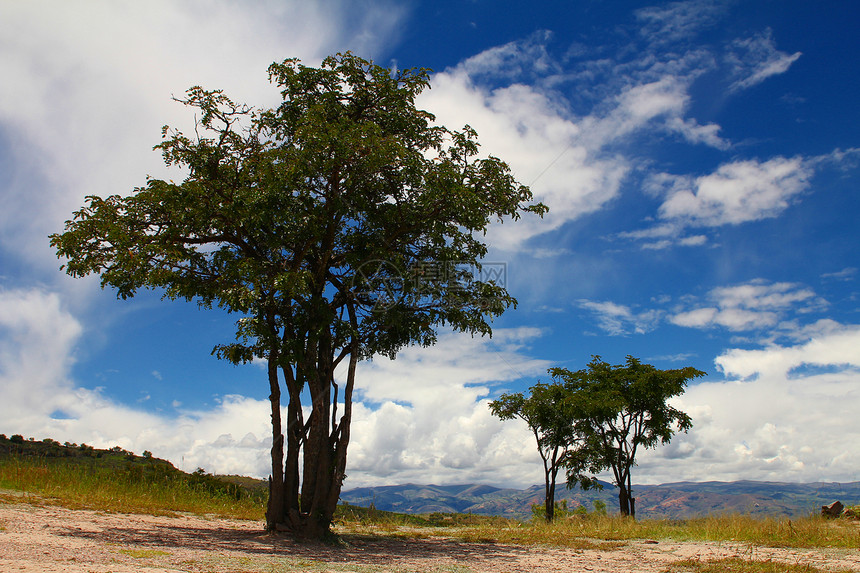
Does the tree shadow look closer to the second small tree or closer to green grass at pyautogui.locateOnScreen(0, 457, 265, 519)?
green grass at pyautogui.locateOnScreen(0, 457, 265, 519)

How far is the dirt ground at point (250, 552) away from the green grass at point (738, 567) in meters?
0.40

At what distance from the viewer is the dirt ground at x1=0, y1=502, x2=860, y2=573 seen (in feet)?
26.1

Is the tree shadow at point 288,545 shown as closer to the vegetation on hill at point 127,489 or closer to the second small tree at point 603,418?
the vegetation on hill at point 127,489

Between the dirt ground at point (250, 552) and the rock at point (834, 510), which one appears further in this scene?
the rock at point (834, 510)

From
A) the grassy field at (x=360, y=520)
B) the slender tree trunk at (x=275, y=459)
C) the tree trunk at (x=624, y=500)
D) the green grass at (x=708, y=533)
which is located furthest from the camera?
the tree trunk at (x=624, y=500)

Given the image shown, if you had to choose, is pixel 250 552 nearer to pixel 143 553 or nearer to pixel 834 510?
pixel 143 553

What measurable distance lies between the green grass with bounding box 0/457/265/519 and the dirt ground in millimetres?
1639

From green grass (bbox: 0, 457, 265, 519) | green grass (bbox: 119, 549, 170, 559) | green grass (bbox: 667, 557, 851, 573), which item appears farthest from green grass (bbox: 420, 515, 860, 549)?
green grass (bbox: 119, 549, 170, 559)

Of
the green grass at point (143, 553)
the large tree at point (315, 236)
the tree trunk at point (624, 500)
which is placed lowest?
the tree trunk at point (624, 500)

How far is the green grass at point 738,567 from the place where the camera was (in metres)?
9.49

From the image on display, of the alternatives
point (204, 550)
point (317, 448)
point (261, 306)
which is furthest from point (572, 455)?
point (204, 550)

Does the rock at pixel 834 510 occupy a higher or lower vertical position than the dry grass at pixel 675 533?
lower

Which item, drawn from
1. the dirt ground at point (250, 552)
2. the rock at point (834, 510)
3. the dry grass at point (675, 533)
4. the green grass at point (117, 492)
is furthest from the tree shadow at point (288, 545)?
A: the rock at point (834, 510)

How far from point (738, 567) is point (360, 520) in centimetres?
1436
